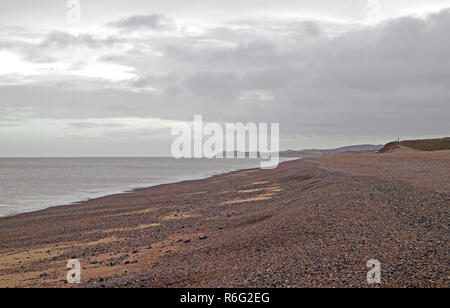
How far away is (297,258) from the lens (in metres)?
7.44

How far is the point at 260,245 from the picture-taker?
9.13m

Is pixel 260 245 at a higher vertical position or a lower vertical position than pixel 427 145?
lower

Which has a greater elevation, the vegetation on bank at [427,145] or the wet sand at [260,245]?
the vegetation on bank at [427,145]

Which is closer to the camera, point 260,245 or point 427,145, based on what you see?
point 260,245

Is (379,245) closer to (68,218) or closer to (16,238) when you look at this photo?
(16,238)

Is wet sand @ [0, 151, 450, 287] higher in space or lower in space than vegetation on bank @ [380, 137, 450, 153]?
lower

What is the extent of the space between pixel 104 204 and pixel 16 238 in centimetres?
946

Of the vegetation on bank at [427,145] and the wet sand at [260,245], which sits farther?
the vegetation on bank at [427,145]

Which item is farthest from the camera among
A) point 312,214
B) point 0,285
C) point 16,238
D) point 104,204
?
point 104,204

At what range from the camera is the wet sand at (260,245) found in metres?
6.70

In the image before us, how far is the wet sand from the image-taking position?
264 inches

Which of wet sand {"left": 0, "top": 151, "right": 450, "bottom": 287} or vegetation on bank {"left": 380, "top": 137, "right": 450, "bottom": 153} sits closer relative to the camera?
wet sand {"left": 0, "top": 151, "right": 450, "bottom": 287}
